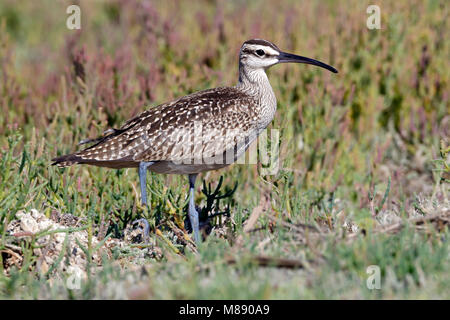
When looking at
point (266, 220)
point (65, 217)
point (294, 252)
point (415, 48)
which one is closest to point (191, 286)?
point (294, 252)

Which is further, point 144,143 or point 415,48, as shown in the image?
point 415,48

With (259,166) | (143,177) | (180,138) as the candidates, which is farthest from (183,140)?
(259,166)

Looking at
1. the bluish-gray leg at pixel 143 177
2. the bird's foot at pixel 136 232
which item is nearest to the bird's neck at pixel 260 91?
the bluish-gray leg at pixel 143 177

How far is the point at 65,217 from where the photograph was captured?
5.04 m

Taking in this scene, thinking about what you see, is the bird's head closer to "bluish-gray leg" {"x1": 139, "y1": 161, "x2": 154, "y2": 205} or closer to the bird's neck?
the bird's neck

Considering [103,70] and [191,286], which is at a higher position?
[103,70]

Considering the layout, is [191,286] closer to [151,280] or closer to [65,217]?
[151,280]

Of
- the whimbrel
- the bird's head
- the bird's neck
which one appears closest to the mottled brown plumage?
the whimbrel

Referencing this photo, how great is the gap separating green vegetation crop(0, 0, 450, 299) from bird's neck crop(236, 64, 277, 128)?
0.12 meters

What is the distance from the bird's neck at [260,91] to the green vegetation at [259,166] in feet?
0.38

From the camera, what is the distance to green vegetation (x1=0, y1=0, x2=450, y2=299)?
141 inches

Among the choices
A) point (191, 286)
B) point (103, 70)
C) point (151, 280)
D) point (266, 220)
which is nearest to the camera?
Answer: point (191, 286)

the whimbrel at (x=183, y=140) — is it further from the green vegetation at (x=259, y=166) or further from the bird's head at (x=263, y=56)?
the bird's head at (x=263, y=56)

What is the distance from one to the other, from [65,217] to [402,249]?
8.47 feet
